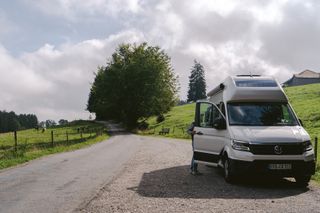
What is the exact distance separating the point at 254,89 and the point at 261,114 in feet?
2.47

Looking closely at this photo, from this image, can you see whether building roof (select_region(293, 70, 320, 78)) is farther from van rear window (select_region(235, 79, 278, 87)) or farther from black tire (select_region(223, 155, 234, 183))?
black tire (select_region(223, 155, 234, 183))

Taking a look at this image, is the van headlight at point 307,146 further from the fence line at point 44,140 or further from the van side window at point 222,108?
the fence line at point 44,140

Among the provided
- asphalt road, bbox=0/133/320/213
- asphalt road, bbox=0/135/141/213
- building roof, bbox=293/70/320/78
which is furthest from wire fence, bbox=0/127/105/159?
building roof, bbox=293/70/320/78

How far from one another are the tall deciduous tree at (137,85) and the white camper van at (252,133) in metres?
52.0

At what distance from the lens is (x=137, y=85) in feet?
219

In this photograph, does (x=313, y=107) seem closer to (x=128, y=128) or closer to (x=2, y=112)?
(x=128, y=128)

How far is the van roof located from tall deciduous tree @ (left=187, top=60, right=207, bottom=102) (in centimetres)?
10895

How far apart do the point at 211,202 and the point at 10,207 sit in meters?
3.90

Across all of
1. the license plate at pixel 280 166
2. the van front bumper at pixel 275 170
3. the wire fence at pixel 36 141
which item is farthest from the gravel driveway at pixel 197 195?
the wire fence at pixel 36 141

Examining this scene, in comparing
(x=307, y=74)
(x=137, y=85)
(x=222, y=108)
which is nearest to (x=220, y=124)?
(x=222, y=108)

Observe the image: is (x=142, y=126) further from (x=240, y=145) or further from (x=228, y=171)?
(x=240, y=145)

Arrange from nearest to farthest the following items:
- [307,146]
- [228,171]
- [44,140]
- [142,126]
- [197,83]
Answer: [307,146] → [228,171] → [44,140] → [142,126] → [197,83]

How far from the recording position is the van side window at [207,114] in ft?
43.5

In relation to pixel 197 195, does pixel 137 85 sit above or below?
above
